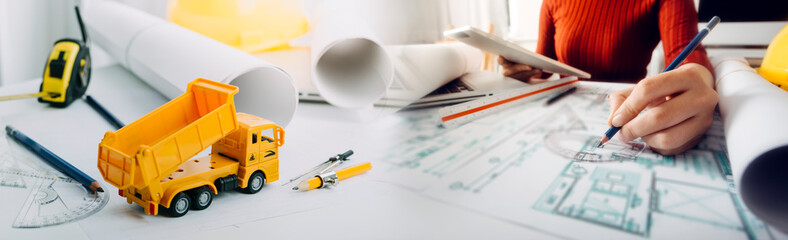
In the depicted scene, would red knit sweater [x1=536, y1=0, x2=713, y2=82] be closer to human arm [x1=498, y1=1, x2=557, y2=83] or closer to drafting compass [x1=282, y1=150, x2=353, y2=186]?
human arm [x1=498, y1=1, x2=557, y2=83]

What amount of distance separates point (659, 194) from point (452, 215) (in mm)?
152

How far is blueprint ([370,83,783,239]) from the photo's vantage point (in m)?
0.30

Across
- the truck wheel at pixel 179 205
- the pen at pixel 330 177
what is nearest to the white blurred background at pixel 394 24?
the pen at pixel 330 177

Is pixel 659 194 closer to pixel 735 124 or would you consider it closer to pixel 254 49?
pixel 735 124

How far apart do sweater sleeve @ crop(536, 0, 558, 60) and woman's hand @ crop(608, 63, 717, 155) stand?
13 centimetres

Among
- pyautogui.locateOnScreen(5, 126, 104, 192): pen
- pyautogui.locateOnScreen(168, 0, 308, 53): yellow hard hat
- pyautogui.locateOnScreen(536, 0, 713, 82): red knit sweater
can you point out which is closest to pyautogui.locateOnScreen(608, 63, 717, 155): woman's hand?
pyautogui.locateOnScreen(536, 0, 713, 82): red knit sweater

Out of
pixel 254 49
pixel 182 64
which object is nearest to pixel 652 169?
pixel 182 64

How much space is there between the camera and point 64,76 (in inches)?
32.6

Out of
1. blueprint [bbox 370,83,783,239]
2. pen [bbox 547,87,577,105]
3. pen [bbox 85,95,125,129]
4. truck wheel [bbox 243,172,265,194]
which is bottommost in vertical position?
truck wheel [bbox 243,172,265,194]

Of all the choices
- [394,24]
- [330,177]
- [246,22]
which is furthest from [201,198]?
[246,22]

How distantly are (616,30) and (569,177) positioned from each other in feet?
0.80

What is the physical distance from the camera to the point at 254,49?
0.92 meters

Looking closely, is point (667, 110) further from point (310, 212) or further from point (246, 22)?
point (246, 22)

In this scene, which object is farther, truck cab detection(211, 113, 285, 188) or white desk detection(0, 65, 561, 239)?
truck cab detection(211, 113, 285, 188)
